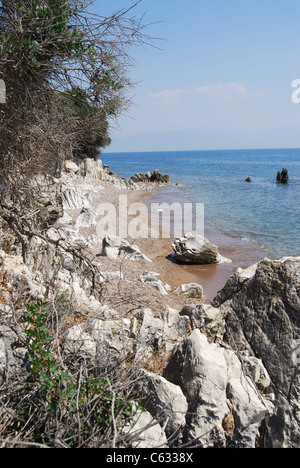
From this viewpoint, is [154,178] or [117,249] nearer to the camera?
[117,249]

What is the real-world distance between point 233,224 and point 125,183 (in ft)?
48.8

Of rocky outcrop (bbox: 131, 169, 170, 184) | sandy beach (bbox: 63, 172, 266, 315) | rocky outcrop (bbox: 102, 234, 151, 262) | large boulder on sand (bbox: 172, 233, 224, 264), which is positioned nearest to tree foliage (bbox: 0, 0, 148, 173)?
sandy beach (bbox: 63, 172, 266, 315)

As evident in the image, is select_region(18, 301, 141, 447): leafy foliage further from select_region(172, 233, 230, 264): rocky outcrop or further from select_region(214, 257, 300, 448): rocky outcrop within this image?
select_region(172, 233, 230, 264): rocky outcrop

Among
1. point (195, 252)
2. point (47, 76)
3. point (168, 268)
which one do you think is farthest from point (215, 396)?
point (195, 252)

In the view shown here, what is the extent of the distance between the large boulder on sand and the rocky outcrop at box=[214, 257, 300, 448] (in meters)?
7.65

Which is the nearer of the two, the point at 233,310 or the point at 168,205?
the point at 233,310

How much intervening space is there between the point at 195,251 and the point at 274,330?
8358mm

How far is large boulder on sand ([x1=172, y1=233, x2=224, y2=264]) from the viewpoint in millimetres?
11875

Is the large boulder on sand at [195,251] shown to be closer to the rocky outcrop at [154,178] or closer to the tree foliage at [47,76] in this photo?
the tree foliage at [47,76]

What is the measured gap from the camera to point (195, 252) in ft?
38.9

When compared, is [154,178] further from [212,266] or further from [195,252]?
[212,266]
